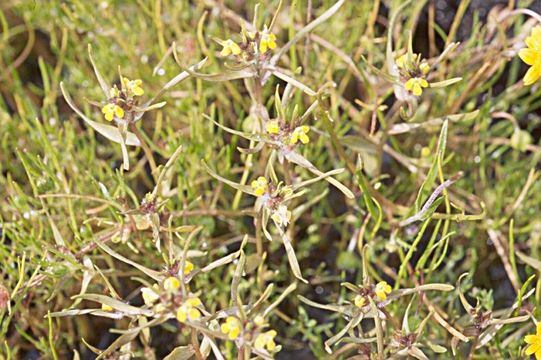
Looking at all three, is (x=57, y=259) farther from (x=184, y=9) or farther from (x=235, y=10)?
(x=235, y=10)

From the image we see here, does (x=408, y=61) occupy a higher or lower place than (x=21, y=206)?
higher

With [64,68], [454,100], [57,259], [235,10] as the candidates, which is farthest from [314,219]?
[64,68]

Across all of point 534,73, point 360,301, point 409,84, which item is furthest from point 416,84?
point 360,301

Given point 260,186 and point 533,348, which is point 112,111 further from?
point 533,348

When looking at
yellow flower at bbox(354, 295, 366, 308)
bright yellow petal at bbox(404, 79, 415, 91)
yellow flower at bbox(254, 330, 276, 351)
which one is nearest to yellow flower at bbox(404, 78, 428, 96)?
bright yellow petal at bbox(404, 79, 415, 91)

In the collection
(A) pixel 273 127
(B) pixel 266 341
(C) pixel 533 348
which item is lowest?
(C) pixel 533 348

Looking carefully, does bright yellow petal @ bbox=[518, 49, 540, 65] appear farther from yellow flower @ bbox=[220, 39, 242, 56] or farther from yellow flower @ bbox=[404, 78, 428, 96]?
yellow flower @ bbox=[220, 39, 242, 56]
